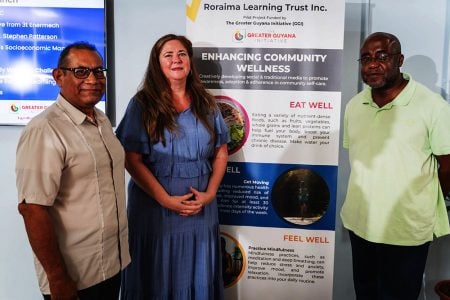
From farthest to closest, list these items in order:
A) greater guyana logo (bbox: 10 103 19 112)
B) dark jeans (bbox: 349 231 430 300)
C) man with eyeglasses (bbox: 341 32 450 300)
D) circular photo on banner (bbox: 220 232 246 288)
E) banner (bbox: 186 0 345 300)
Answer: greater guyana logo (bbox: 10 103 19 112), circular photo on banner (bbox: 220 232 246 288), banner (bbox: 186 0 345 300), dark jeans (bbox: 349 231 430 300), man with eyeglasses (bbox: 341 32 450 300)

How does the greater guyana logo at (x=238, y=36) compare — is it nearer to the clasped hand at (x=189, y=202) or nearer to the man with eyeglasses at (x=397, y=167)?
the man with eyeglasses at (x=397, y=167)

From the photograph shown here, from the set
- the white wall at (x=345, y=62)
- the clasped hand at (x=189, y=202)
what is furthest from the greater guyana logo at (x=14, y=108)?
the clasped hand at (x=189, y=202)

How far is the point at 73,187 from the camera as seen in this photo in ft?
4.73

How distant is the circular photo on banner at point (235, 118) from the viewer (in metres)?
2.40

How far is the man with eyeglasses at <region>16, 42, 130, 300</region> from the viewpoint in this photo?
1.34 m

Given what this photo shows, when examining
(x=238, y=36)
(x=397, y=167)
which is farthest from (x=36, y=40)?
(x=397, y=167)

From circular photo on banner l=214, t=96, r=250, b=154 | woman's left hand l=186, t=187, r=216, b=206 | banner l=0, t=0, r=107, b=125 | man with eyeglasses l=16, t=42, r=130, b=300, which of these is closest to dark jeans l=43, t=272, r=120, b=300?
man with eyeglasses l=16, t=42, r=130, b=300

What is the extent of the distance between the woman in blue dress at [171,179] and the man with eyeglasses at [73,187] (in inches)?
14.0

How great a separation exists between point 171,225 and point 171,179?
0.22 meters

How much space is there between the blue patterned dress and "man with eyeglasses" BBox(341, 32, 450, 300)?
2.40 feet

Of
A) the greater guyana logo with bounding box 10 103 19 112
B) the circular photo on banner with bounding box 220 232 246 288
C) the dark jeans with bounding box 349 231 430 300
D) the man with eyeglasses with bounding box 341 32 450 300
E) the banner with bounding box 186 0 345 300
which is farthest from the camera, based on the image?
the greater guyana logo with bounding box 10 103 19 112

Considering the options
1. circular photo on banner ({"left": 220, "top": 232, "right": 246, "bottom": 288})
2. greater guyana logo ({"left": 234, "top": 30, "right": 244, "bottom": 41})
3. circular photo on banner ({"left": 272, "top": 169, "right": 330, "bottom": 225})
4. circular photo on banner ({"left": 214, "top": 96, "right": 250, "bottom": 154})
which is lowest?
circular photo on banner ({"left": 220, "top": 232, "right": 246, "bottom": 288})

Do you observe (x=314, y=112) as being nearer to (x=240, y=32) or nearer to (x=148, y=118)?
(x=240, y=32)

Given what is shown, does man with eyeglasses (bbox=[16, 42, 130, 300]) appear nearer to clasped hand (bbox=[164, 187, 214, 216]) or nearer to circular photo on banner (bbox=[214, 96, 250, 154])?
clasped hand (bbox=[164, 187, 214, 216])
